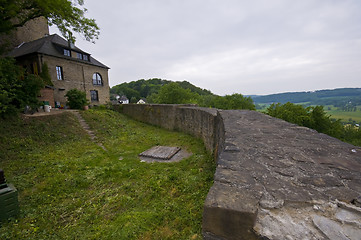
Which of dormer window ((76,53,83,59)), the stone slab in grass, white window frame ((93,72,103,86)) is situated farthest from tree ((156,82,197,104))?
the stone slab in grass

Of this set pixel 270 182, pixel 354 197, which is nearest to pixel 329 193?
pixel 354 197

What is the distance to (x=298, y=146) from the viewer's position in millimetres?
2639

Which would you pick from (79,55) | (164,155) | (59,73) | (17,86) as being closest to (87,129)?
(17,86)

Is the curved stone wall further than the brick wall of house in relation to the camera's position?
No

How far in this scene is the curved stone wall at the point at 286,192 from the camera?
3.99 ft

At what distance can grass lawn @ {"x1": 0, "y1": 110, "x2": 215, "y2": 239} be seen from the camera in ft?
9.77

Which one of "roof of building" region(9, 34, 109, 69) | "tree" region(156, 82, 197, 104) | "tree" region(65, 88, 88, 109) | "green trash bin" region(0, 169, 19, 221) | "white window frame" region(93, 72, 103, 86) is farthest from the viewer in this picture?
"tree" region(156, 82, 197, 104)

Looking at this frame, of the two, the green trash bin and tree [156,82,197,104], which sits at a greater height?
tree [156,82,197,104]

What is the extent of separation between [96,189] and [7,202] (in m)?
1.64

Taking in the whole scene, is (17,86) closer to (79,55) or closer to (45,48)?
(45,48)

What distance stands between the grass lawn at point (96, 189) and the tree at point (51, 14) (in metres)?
5.18

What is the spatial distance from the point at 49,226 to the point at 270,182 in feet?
13.0

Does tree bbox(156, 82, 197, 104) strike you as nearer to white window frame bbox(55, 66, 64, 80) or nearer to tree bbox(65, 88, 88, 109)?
white window frame bbox(55, 66, 64, 80)

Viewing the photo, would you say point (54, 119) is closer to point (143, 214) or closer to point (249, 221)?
point (143, 214)
